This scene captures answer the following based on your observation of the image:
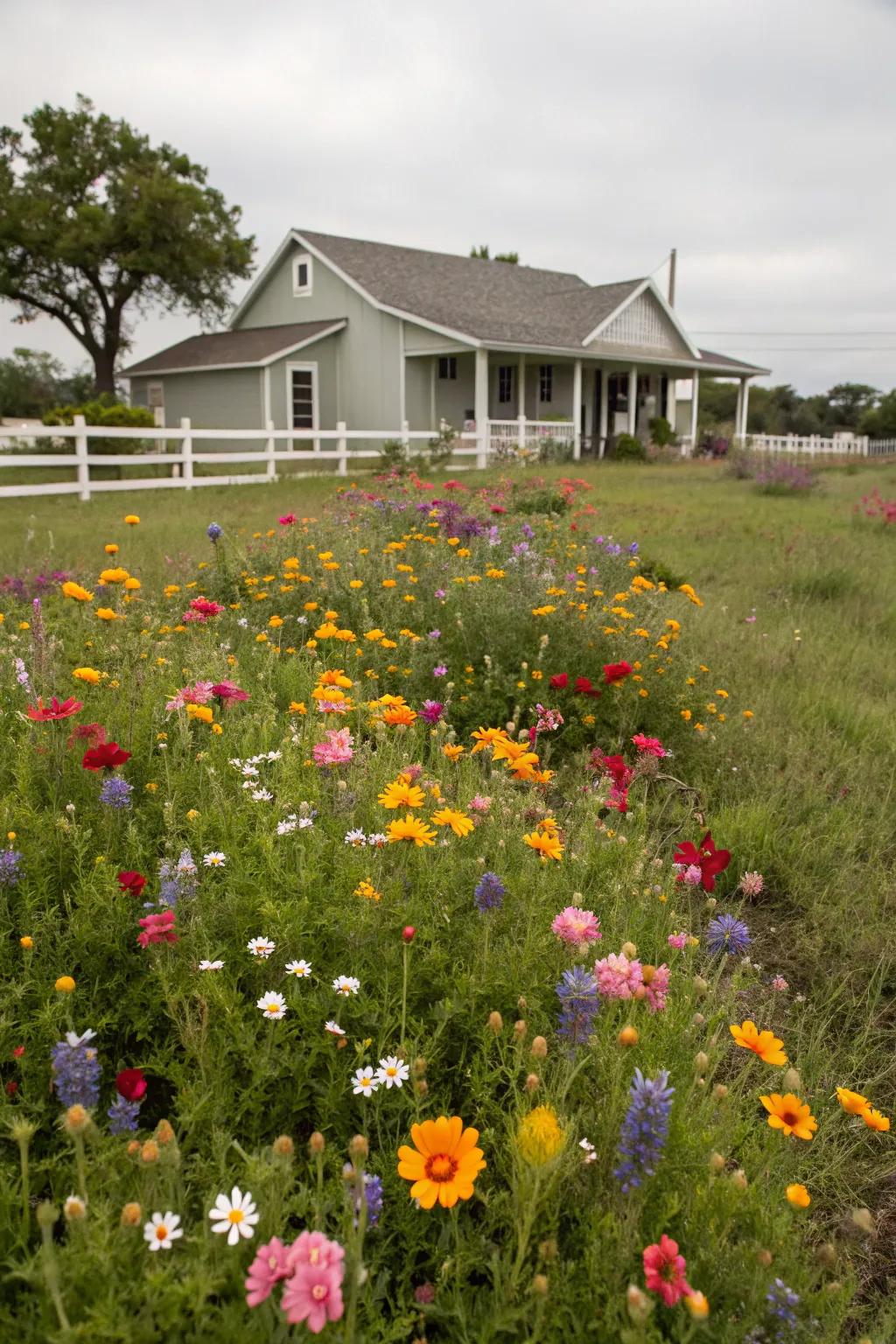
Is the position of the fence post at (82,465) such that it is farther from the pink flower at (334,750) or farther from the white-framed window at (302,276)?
the white-framed window at (302,276)

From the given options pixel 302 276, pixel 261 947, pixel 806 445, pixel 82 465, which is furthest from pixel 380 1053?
pixel 806 445

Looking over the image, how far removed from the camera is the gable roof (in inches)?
1029

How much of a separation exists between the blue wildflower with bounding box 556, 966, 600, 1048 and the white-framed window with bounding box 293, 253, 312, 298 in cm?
2847

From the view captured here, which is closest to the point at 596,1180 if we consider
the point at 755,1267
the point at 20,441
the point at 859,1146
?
the point at 755,1267

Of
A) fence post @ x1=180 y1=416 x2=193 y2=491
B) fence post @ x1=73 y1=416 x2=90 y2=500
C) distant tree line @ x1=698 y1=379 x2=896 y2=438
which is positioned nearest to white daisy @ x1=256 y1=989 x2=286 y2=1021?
fence post @ x1=73 y1=416 x2=90 y2=500

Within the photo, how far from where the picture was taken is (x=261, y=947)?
2.03 m

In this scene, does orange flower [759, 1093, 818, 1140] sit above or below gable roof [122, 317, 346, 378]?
below

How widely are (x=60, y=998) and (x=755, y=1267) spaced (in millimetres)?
1333

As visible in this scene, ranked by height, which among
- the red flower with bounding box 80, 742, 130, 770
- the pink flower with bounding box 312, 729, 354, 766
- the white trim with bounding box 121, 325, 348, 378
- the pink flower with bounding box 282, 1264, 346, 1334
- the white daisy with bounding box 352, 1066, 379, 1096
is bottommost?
the white daisy with bounding box 352, 1066, 379, 1096

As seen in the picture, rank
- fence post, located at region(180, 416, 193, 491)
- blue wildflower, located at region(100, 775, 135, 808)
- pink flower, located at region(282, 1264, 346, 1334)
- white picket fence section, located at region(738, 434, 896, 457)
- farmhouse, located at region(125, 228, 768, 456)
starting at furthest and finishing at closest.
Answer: white picket fence section, located at region(738, 434, 896, 457) → farmhouse, located at region(125, 228, 768, 456) → fence post, located at region(180, 416, 193, 491) → blue wildflower, located at region(100, 775, 135, 808) → pink flower, located at region(282, 1264, 346, 1334)

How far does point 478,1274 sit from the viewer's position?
1.81 metres

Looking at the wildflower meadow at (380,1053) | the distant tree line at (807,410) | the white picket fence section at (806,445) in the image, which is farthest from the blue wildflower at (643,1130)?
the distant tree line at (807,410)

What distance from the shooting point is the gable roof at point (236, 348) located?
2614cm

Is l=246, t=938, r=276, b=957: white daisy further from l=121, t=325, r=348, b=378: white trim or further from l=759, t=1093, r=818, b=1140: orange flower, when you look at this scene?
l=121, t=325, r=348, b=378: white trim
